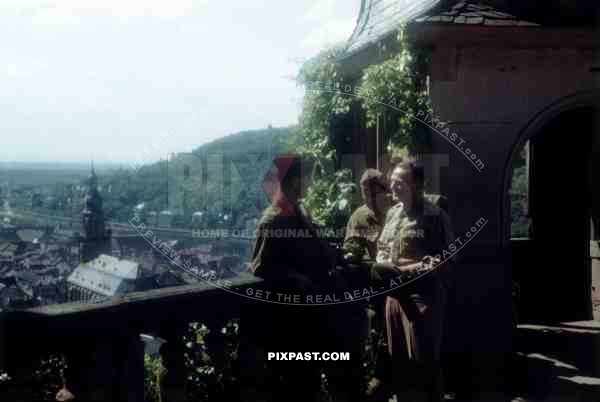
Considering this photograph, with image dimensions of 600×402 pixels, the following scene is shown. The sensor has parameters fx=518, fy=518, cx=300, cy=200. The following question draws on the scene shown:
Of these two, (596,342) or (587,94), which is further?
(596,342)

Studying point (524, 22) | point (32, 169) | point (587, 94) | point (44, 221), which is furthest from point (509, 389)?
point (44, 221)

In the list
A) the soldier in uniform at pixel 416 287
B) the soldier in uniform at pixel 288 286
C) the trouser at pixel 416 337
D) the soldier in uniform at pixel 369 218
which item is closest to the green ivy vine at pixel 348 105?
the soldier in uniform at pixel 369 218

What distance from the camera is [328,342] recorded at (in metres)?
3.33

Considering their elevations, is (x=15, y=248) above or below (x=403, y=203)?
below

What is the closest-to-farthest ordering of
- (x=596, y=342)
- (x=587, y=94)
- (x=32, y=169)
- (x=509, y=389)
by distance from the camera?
(x=509, y=389), (x=587, y=94), (x=32, y=169), (x=596, y=342)

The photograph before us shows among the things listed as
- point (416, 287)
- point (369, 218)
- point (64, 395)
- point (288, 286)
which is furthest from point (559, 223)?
point (64, 395)

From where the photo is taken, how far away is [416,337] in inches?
142

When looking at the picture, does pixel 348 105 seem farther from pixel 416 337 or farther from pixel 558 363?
pixel 416 337

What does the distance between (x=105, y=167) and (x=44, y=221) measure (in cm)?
280

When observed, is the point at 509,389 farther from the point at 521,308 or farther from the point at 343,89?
the point at 343,89

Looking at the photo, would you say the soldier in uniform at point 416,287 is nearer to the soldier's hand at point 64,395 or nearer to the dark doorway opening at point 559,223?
the soldier's hand at point 64,395

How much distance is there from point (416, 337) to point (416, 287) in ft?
1.13

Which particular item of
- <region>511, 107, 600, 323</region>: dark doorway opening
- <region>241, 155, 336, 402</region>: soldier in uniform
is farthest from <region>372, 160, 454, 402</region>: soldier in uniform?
<region>511, 107, 600, 323</region>: dark doorway opening

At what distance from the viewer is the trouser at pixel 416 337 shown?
11.8 feet
